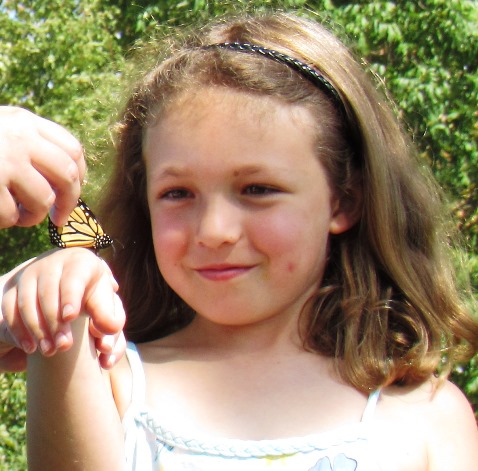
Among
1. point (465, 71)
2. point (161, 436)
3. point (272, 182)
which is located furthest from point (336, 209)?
point (465, 71)

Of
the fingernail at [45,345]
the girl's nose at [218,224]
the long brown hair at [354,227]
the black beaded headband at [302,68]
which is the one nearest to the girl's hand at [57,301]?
the fingernail at [45,345]

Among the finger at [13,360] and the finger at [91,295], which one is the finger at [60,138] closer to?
the finger at [91,295]

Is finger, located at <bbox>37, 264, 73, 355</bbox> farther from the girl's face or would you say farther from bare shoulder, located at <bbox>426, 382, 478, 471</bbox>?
bare shoulder, located at <bbox>426, 382, 478, 471</bbox>

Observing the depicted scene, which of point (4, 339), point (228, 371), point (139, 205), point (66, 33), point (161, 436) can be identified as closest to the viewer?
point (4, 339)

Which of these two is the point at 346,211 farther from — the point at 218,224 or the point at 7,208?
the point at 7,208

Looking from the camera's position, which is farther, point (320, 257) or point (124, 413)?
point (320, 257)

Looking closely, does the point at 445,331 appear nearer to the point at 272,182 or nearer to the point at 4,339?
the point at 272,182

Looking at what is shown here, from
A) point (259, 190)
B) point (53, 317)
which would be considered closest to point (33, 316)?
point (53, 317)
